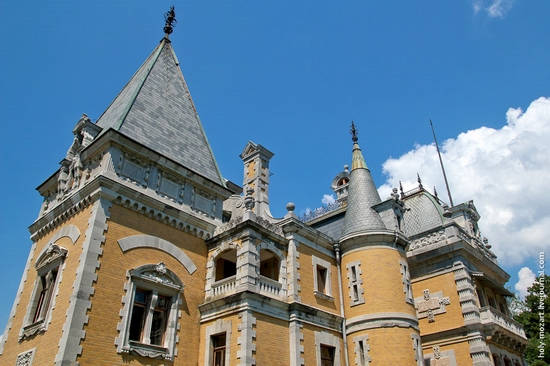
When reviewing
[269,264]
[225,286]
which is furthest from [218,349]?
[269,264]

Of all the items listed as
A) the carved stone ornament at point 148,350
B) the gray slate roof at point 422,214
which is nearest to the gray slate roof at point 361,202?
the gray slate roof at point 422,214

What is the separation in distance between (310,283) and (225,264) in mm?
4125

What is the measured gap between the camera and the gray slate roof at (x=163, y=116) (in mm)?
20156

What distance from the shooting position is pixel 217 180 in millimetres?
22375

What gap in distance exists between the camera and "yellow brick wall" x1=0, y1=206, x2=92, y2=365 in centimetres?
1491

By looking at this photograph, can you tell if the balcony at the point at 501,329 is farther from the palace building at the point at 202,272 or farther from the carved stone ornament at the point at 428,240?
the carved stone ornament at the point at 428,240

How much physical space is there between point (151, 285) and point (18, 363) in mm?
5248

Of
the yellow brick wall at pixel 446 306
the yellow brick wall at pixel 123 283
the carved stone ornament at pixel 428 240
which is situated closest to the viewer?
the yellow brick wall at pixel 123 283

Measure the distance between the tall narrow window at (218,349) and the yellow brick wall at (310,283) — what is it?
12.5 ft

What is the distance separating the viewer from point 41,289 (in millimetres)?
18078

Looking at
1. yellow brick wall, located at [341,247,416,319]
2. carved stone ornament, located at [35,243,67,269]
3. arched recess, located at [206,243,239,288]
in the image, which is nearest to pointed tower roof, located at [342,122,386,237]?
yellow brick wall, located at [341,247,416,319]

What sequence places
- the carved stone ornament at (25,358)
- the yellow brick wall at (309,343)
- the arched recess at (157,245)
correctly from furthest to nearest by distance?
the yellow brick wall at (309,343), the arched recess at (157,245), the carved stone ornament at (25,358)

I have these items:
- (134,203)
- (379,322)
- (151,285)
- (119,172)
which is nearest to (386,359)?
(379,322)

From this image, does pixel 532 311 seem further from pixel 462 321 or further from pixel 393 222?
pixel 393 222
